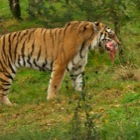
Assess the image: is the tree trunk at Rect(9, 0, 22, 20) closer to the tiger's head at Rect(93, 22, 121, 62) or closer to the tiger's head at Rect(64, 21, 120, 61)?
the tiger's head at Rect(64, 21, 120, 61)

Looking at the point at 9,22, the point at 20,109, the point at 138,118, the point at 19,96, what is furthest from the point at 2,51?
the point at 9,22

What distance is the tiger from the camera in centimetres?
984

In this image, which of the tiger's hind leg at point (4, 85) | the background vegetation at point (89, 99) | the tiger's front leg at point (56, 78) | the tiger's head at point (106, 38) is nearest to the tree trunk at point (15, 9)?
the background vegetation at point (89, 99)

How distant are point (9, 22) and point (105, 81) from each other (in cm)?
883

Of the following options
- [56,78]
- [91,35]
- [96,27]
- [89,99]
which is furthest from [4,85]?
[89,99]

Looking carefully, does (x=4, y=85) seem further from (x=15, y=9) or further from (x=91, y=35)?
(x=15, y=9)

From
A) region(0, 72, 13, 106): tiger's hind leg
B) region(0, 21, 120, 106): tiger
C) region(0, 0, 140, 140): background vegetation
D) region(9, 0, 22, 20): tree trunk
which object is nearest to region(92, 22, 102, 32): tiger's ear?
region(0, 21, 120, 106): tiger

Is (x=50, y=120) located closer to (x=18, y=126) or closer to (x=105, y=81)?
(x=18, y=126)

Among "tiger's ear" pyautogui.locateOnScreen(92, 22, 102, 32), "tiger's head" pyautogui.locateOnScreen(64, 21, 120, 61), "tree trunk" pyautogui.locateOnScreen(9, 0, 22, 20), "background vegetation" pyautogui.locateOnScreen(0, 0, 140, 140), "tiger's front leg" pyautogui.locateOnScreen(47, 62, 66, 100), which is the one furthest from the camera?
"tree trunk" pyautogui.locateOnScreen(9, 0, 22, 20)

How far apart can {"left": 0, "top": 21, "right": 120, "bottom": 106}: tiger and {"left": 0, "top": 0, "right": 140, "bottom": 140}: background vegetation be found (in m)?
0.37

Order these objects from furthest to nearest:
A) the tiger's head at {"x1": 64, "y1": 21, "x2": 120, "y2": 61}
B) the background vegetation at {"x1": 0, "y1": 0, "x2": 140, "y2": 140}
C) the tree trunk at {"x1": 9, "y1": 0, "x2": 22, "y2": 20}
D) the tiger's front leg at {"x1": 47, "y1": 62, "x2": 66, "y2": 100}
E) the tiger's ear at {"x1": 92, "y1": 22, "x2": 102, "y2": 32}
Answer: the tree trunk at {"x1": 9, "y1": 0, "x2": 22, "y2": 20}, the tiger's ear at {"x1": 92, "y1": 22, "x2": 102, "y2": 32}, the tiger's head at {"x1": 64, "y1": 21, "x2": 120, "y2": 61}, the tiger's front leg at {"x1": 47, "y1": 62, "x2": 66, "y2": 100}, the background vegetation at {"x1": 0, "y1": 0, "x2": 140, "y2": 140}

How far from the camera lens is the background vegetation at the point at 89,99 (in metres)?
5.79

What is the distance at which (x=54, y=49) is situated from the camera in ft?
33.1

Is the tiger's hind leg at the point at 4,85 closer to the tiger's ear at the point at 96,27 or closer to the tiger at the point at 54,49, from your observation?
the tiger at the point at 54,49
